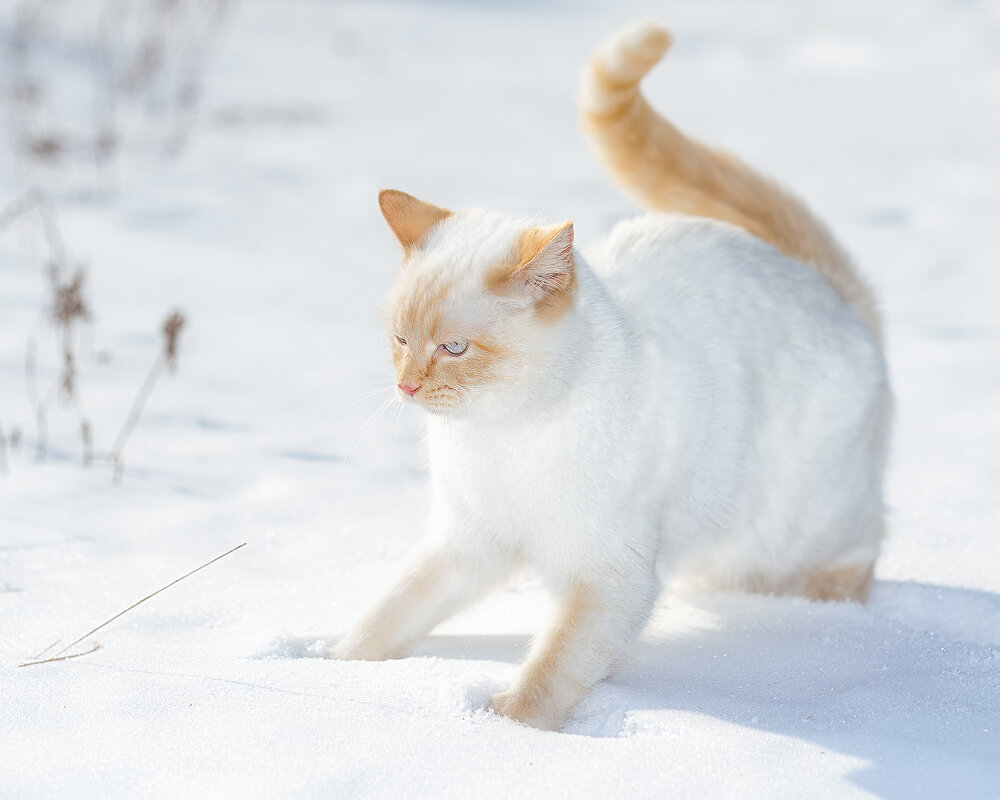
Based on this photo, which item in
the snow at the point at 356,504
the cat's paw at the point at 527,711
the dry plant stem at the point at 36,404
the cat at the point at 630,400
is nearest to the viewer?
the snow at the point at 356,504

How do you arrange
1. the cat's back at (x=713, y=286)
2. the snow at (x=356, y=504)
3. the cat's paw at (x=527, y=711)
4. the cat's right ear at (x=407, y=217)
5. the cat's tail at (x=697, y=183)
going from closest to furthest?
the snow at (x=356, y=504) → the cat's paw at (x=527, y=711) → the cat's right ear at (x=407, y=217) → the cat's back at (x=713, y=286) → the cat's tail at (x=697, y=183)

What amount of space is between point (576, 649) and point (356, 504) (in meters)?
0.97

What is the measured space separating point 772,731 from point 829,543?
804mm

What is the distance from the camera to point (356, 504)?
263 cm

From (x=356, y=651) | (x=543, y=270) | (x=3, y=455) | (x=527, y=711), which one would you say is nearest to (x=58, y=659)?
(x=356, y=651)

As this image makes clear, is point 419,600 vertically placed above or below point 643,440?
below

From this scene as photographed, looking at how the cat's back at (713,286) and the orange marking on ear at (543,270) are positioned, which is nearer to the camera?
the orange marking on ear at (543,270)

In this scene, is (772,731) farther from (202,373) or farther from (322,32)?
(322,32)

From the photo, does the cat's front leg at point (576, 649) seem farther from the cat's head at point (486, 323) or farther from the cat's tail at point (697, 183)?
the cat's tail at point (697, 183)

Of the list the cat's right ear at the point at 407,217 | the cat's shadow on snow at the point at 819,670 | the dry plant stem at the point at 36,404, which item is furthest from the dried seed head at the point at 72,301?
the cat's shadow on snow at the point at 819,670

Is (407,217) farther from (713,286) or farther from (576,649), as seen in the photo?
(576,649)

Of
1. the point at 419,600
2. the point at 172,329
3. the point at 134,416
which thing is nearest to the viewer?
the point at 419,600

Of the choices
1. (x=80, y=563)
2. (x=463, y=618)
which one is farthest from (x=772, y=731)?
(x=80, y=563)

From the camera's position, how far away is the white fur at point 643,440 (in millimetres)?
1809
